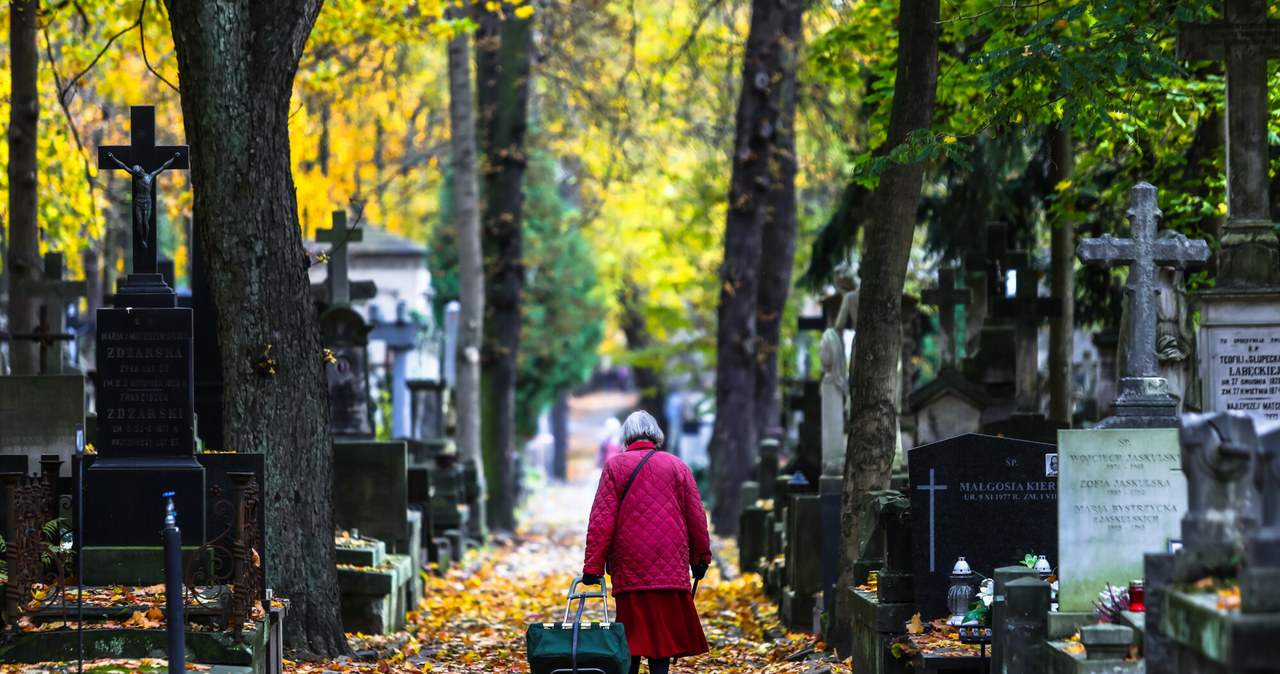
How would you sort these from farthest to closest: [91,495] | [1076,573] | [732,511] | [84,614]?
[732,511] < [91,495] < [84,614] < [1076,573]

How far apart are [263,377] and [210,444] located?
4515 millimetres

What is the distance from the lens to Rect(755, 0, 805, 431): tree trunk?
21.8 m

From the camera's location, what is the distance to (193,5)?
951 centimetres

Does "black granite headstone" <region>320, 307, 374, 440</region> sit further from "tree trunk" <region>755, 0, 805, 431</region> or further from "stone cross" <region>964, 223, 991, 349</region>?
"stone cross" <region>964, 223, 991, 349</region>

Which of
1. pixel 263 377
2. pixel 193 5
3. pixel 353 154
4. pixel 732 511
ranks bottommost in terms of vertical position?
pixel 732 511

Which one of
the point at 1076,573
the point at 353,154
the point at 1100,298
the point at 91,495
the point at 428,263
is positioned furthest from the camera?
the point at 428,263

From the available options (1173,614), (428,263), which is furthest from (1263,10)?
(428,263)

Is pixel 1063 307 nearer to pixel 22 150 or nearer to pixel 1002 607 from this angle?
pixel 1002 607

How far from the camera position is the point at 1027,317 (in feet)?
53.3

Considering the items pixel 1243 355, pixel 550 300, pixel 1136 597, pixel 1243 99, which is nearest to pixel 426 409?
pixel 1243 99

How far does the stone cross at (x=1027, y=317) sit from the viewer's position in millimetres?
16062

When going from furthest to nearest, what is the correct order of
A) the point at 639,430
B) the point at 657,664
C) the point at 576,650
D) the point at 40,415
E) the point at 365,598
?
the point at 365,598 → the point at 40,415 → the point at 639,430 → the point at 657,664 → the point at 576,650

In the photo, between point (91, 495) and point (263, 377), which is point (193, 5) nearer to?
point (263, 377)

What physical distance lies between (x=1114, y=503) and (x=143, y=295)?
610 cm
